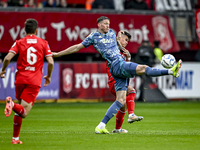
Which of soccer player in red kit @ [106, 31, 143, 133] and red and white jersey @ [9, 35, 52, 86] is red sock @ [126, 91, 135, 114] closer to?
soccer player in red kit @ [106, 31, 143, 133]

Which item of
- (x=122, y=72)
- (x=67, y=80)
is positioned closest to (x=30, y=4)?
(x=67, y=80)

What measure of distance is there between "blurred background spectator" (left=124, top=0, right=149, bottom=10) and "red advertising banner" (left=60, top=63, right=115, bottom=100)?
344 centimetres

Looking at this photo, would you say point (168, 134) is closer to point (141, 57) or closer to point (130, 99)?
point (130, 99)

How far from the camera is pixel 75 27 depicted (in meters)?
18.7

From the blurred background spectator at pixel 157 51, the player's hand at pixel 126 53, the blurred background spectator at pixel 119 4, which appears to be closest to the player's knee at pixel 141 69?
the player's hand at pixel 126 53

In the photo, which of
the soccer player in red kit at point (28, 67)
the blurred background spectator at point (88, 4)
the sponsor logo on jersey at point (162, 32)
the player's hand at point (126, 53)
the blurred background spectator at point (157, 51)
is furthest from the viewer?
the blurred background spectator at point (88, 4)

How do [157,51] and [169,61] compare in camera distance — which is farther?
[157,51]

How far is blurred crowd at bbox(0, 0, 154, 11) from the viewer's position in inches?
728

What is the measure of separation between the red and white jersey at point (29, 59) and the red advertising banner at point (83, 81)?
10.4m

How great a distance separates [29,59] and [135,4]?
13.5 m

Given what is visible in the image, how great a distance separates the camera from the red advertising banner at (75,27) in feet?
59.0

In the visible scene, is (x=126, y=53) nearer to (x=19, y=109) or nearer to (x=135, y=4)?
(x=19, y=109)

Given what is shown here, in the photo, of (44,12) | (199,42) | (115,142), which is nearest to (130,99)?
(115,142)

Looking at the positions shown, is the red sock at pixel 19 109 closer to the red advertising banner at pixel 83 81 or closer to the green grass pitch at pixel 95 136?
the green grass pitch at pixel 95 136
